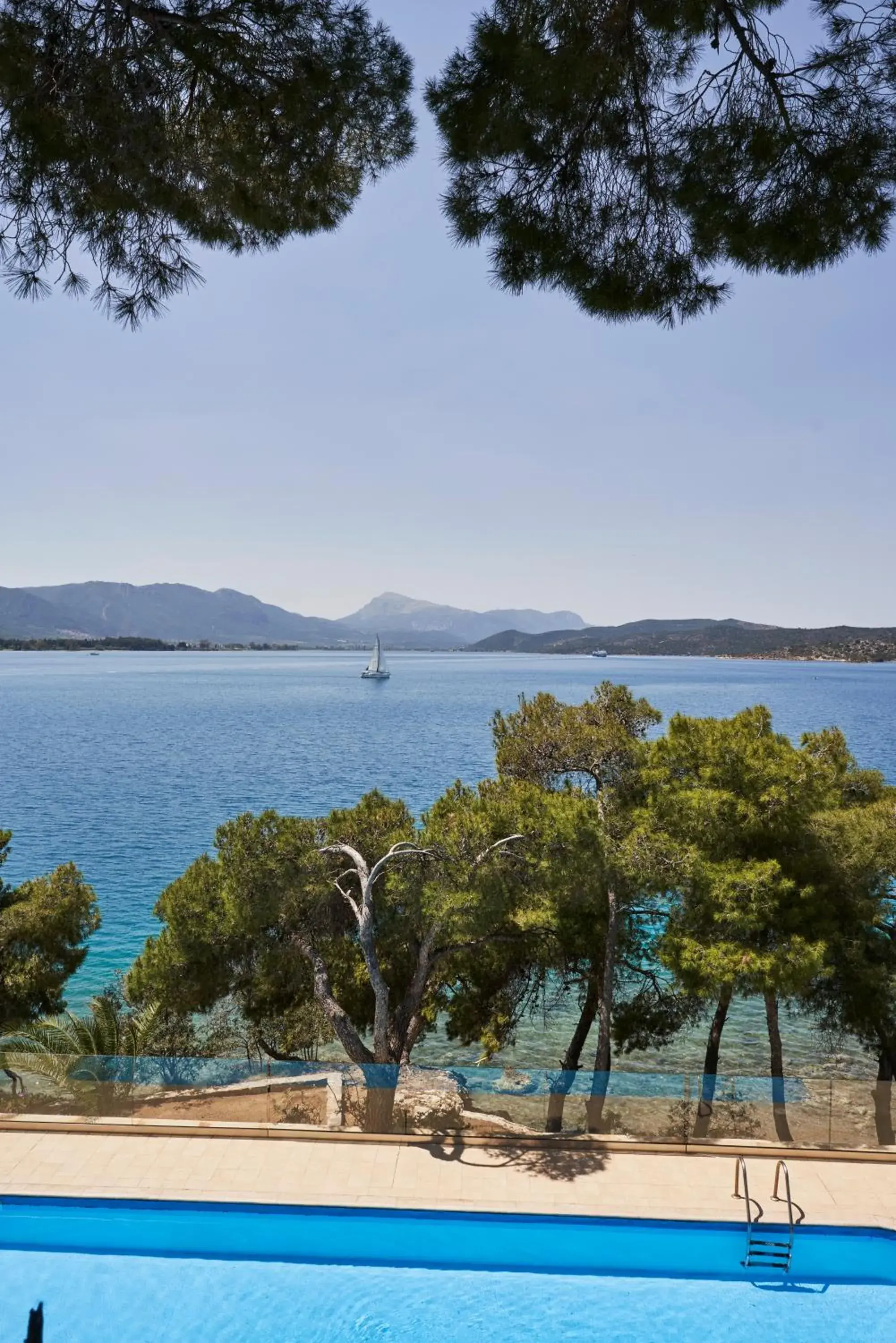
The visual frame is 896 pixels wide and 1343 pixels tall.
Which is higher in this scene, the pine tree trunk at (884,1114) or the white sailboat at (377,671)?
the white sailboat at (377,671)

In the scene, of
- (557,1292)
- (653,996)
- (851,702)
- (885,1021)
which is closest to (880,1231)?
(557,1292)

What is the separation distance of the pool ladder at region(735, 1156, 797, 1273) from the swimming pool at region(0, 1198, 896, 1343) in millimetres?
87

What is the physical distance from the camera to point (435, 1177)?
8.34m

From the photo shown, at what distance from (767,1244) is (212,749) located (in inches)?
1805

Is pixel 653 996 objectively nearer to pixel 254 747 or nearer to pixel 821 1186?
pixel 821 1186

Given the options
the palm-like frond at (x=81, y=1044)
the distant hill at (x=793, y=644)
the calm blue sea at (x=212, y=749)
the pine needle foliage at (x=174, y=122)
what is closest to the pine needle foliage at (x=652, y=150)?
the pine needle foliage at (x=174, y=122)

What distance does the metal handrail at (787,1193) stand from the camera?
7633 mm

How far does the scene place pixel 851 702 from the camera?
275 ft

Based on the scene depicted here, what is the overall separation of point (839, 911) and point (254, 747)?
4232 centimetres

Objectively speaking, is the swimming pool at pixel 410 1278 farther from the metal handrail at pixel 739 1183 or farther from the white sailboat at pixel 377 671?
the white sailboat at pixel 377 671

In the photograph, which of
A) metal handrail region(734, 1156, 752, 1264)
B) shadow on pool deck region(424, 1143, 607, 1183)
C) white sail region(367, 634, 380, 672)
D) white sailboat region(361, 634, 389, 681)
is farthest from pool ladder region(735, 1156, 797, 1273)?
white sailboat region(361, 634, 389, 681)

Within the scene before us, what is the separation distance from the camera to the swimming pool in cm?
691

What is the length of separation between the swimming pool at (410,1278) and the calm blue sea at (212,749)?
9.02 meters

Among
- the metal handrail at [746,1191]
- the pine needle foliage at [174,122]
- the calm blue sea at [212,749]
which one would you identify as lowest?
the calm blue sea at [212,749]
